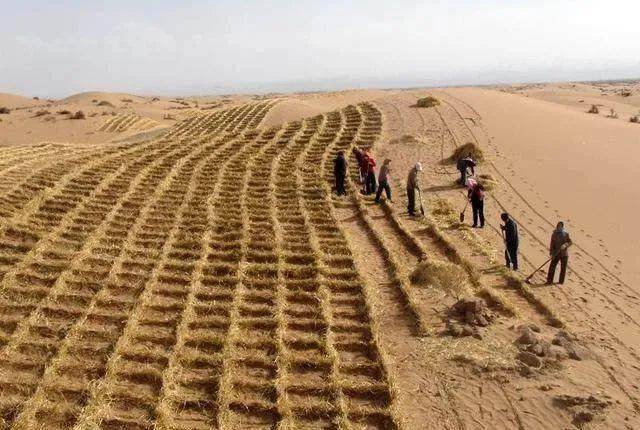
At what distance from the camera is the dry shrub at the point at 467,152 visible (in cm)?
1588

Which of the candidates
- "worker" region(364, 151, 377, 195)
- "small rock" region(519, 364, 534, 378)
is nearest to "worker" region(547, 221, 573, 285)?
"small rock" region(519, 364, 534, 378)

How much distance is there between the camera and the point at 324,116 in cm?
2130

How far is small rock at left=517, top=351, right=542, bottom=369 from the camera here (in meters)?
6.55

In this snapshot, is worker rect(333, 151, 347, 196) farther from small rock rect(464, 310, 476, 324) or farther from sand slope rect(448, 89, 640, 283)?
small rock rect(464, 310, 476, 324)

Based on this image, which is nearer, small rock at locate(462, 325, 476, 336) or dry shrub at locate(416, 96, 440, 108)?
small rock at locate(462, 325, 476, 336)

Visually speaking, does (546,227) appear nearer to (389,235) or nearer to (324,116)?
(389,235)

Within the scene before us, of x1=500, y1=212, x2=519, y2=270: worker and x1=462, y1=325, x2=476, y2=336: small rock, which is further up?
x1=500, y1=212, x2=519, y2=270: worker

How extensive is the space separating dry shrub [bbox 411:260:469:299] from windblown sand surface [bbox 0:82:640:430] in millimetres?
34

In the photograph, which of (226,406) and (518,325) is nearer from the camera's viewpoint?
(226,406)

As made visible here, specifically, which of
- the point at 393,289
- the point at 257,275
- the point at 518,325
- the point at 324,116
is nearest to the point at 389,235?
the point at 393,289

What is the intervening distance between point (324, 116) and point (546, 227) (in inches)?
446

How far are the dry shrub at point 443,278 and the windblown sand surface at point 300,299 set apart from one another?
0.03m

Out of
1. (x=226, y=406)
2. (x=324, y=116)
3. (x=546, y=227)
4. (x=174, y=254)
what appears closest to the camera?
(x=226, y=406)

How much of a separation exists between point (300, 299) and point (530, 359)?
3360mm
